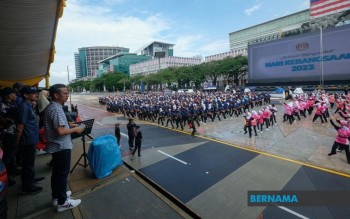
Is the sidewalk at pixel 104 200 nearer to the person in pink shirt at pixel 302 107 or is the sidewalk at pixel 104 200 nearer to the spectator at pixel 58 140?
the spectator at pixel 58 140

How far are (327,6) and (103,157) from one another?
3396 centimetres

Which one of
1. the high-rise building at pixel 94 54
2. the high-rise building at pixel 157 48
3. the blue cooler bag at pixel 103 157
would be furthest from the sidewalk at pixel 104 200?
the high-rise building at pixel 94 54

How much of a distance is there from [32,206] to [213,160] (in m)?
5.93

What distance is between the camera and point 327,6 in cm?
2628

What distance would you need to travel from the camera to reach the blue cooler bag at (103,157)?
499 centimetres

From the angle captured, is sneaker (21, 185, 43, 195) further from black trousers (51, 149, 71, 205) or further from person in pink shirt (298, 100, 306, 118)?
person in pink shirt (298, 100, 306, 118)

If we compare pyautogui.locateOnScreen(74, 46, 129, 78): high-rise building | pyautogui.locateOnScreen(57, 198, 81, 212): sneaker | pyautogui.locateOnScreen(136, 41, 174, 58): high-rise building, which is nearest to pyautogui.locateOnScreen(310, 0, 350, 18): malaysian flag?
pyautogui.locateOnScreen(57, 198, 81, 212): sneaker

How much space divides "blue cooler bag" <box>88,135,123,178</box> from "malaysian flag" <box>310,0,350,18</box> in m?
32.8

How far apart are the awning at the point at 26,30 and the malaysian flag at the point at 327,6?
1291 inches

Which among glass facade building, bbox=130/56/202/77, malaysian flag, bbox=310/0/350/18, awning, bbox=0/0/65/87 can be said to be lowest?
awning, bbox=0/0/65/87

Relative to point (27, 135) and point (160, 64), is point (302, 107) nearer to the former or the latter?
point (27, 135)

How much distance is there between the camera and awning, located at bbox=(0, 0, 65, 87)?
360cm

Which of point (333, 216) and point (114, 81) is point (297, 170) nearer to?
point (333, 216)

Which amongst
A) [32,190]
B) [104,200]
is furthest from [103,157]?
[32,190]
